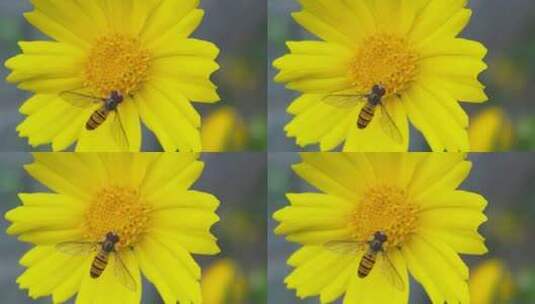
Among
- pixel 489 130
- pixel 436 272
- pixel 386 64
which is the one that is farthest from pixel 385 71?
pixel 436 272

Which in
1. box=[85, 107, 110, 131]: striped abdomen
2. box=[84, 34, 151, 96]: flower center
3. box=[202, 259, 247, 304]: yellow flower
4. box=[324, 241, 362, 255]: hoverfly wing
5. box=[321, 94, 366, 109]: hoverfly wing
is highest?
box=[84, 34, 151, 96]: flower center

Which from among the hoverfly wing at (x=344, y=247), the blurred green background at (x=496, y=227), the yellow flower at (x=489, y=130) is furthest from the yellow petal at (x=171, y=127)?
the yellow flower at (x=489, y=130)

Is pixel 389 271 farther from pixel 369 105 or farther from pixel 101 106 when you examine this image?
pixel 101 106

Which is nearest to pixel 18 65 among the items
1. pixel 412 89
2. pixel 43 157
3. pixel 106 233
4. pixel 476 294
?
pixel 43 157

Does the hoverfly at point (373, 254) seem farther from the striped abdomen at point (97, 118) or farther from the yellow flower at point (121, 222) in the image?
the striped abdomen at point (97, 118)

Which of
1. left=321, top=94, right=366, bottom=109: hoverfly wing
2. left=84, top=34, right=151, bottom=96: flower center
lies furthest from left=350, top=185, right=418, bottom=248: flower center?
left=84, top=34, right=151, bottom=96: flower center

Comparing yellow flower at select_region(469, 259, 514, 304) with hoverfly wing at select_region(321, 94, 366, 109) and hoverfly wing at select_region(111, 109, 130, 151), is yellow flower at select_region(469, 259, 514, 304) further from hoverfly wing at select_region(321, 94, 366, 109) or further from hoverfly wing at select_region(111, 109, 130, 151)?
hoverfly wing at select_region(111, 109, 130, 151)
